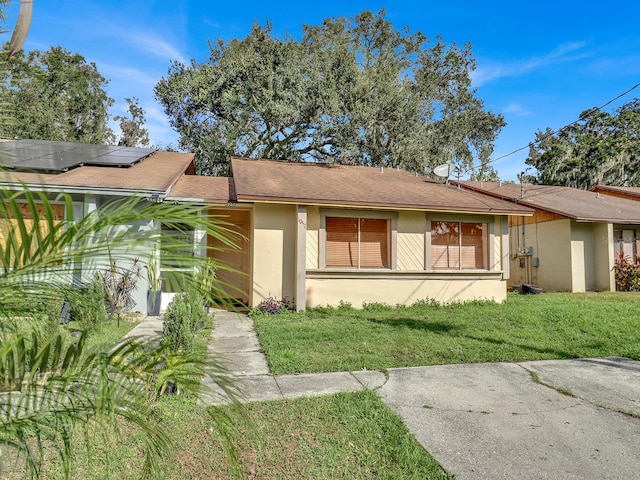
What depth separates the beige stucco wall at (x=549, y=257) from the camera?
13844 mm

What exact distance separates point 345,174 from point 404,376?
368 inches

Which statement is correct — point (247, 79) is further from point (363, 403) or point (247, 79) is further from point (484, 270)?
point (363, 403)

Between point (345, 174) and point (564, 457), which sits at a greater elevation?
point (345, 174)

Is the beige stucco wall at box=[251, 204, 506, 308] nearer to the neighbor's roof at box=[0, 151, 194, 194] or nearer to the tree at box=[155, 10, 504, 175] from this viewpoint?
the neighbor's roof at box=[0, 151, 194, 194]

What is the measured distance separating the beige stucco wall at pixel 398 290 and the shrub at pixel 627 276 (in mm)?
6167

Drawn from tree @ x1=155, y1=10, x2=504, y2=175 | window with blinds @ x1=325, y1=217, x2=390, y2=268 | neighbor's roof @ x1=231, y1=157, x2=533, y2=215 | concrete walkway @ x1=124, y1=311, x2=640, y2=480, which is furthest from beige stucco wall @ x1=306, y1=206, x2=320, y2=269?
tree @ x1=155, y1=10, x2=504, y2=175

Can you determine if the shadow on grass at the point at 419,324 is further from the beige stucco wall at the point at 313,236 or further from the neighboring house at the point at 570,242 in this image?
the neighboring house at the point at 570,242

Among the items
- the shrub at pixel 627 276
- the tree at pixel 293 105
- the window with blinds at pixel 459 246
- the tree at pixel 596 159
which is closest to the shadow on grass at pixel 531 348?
the window with blinds at pixel 459 246

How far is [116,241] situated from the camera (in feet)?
4.45

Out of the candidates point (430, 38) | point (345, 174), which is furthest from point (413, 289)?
point (430, 38)

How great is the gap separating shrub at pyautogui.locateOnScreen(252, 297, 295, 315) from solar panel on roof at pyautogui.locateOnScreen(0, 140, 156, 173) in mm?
5530

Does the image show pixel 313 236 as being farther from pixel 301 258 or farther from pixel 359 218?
pixel 359 218

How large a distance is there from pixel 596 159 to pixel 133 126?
32869 millimetres

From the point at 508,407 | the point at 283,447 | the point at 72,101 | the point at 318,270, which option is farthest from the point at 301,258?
the point at 72,101
